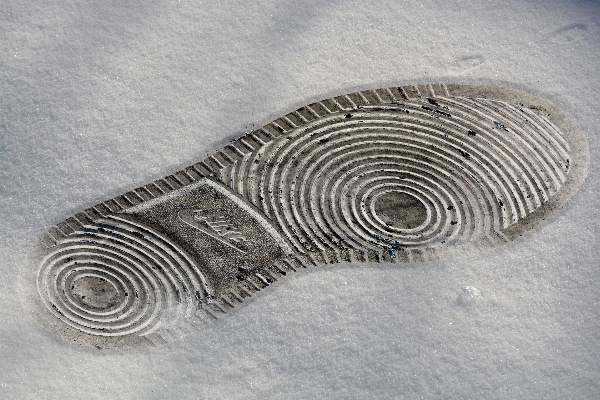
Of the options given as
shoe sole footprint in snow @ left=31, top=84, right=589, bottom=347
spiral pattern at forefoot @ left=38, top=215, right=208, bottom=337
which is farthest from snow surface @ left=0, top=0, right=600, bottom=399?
spiral pattern at forefoot @ left=38, top=215, right=208, bottom=337

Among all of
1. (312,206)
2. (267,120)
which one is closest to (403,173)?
(312,206)

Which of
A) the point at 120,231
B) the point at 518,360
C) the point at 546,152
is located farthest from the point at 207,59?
the point at 518,360

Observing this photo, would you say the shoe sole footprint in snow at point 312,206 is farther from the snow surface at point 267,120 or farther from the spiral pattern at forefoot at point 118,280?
the snow surface at point 267,120

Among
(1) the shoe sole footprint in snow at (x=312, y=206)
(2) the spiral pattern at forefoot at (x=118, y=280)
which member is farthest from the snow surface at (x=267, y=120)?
(2) the spiral pattern at forefoot at (x=118, y=280)

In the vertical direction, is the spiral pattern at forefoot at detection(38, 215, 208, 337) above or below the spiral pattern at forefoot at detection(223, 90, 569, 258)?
below

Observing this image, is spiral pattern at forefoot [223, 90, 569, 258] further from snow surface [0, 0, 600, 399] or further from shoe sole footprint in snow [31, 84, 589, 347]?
snow surface [0, 0, 600, 399]
